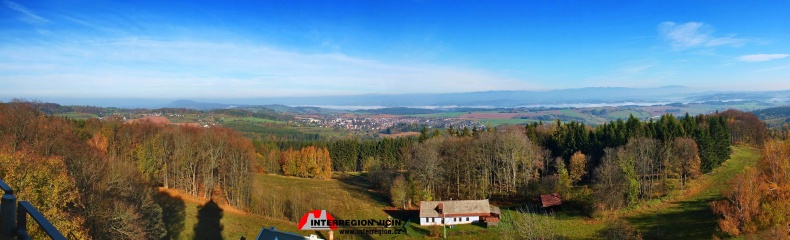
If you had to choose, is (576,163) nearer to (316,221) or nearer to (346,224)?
(346,224)


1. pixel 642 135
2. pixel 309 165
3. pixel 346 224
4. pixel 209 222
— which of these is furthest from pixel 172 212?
pixel 642 135

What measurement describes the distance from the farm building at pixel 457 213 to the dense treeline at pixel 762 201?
606 inches

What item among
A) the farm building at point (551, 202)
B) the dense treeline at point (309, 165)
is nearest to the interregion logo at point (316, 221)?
the farm building at point (551, 202)

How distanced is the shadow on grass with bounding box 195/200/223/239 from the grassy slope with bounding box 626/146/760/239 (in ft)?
96.8

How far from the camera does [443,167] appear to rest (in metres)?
42.0

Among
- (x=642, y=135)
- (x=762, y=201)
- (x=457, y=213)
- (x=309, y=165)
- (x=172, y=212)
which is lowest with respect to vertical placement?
(x=457, y=213)

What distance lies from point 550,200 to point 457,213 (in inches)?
365

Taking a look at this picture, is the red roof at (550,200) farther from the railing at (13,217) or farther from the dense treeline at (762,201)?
the railing at (13,217)

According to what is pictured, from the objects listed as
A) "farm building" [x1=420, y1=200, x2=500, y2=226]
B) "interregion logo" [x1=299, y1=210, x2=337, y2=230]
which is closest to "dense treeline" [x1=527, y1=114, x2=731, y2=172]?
"farm building" [x1=420, y1=200, x2=500, y2=226]

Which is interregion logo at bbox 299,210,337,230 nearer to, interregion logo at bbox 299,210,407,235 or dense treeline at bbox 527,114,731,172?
interregion logo at bbox 299,210,407,235

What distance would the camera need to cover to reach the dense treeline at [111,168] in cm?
1538

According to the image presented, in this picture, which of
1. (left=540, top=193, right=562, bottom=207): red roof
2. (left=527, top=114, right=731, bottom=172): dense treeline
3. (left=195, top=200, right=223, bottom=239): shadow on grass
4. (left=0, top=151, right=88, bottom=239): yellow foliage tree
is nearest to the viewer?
(left=0, top=151, right=88, bottom=239): yellow foliage tree

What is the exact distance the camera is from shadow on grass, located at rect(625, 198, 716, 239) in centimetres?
2497

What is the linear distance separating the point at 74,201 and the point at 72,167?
19.8 feet
